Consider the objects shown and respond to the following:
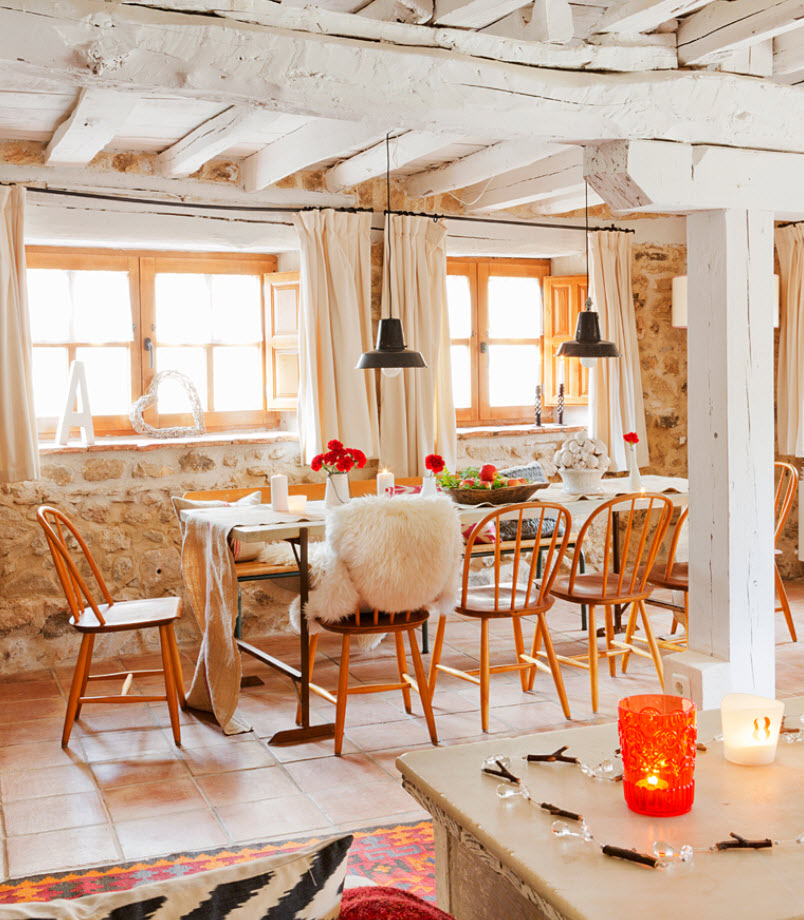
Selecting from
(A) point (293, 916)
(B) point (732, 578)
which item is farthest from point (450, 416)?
Answer: (A) point (293, 916)

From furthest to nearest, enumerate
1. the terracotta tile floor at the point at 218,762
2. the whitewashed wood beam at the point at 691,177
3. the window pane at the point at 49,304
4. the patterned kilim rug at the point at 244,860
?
the window pane at the point at 49,304 → the terracotta tile floor at the point at 218,762 → the whitewashed wood beam at the point at 691,177 → the patterned kilim rug at the point at 244,860

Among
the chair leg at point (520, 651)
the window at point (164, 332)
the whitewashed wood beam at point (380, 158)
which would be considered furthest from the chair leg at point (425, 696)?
the window at point (164, 332)

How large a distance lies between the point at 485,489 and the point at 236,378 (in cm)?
209

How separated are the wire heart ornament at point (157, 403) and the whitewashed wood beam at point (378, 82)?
3029 millimetres

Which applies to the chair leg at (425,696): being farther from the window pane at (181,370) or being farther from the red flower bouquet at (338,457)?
the window pane at (181,370)

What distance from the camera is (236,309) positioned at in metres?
6.20

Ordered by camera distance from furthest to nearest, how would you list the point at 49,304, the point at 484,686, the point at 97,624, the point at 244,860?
the point at 49,304 → the point at 484,686 → the point at 97,624 → the point at 244,860

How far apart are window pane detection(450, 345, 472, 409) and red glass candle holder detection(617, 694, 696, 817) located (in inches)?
208

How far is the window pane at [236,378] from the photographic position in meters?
6.16

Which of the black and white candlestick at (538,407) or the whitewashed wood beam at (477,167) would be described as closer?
the whitewashed wood beam at (477,167)

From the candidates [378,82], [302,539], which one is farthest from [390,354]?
[378,82]

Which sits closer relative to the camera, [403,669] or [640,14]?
[640,14]

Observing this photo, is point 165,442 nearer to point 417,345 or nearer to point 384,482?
point 384,482

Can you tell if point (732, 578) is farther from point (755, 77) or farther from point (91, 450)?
point (91, 450)
